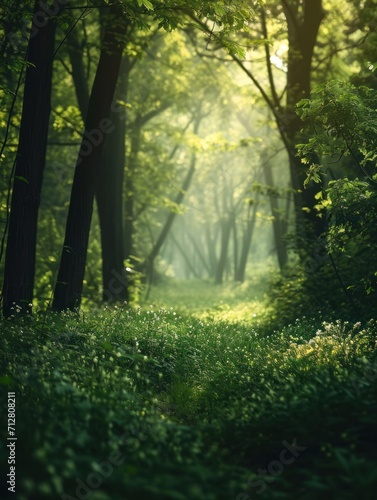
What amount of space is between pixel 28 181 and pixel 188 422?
17.3 feet

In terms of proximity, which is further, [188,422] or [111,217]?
[111,217]

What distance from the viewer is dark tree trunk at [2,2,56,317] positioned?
30.8ft

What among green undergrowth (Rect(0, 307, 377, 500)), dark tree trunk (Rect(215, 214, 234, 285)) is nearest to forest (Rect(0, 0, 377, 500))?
green undergrowth (Rect(0, 307, 377, 500))

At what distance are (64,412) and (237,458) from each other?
64.1 inches

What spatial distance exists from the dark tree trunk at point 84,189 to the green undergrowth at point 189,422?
9.53ft

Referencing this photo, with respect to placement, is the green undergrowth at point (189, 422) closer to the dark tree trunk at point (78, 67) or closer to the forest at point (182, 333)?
the forest at point (182, 333)

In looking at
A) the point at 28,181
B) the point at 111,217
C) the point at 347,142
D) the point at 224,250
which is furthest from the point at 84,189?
the point at 224,250

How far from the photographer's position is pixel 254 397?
19.1ft

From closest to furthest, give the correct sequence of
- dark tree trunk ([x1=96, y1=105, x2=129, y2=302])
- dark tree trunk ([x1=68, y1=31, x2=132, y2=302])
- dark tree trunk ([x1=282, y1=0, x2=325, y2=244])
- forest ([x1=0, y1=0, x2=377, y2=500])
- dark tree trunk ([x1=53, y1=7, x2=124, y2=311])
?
forest ([x1=0, y1=0, x2=377, y2=500])
dark tree trunk ([x1=53, y1=7, x2=124, y2=311])
dark tree trunk ([x1=282, y1=0, x2=325, y2=244])
dark tree trunk ([x1=68, y1=31, x2=132, y2=302])
dark tree trunk ([x1=96, y1=105, x2=129, y2=302])

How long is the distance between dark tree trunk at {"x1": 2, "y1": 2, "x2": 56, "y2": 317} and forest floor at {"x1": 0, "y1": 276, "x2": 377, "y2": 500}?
5.77 feet

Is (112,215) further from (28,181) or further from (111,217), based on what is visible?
(28,181)

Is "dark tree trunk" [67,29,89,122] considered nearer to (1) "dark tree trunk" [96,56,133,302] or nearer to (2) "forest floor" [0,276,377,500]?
(1) "dark tree trunk" [96,56,133,302]

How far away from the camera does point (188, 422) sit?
633 cm

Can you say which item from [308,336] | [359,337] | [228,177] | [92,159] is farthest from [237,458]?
[228,177]
